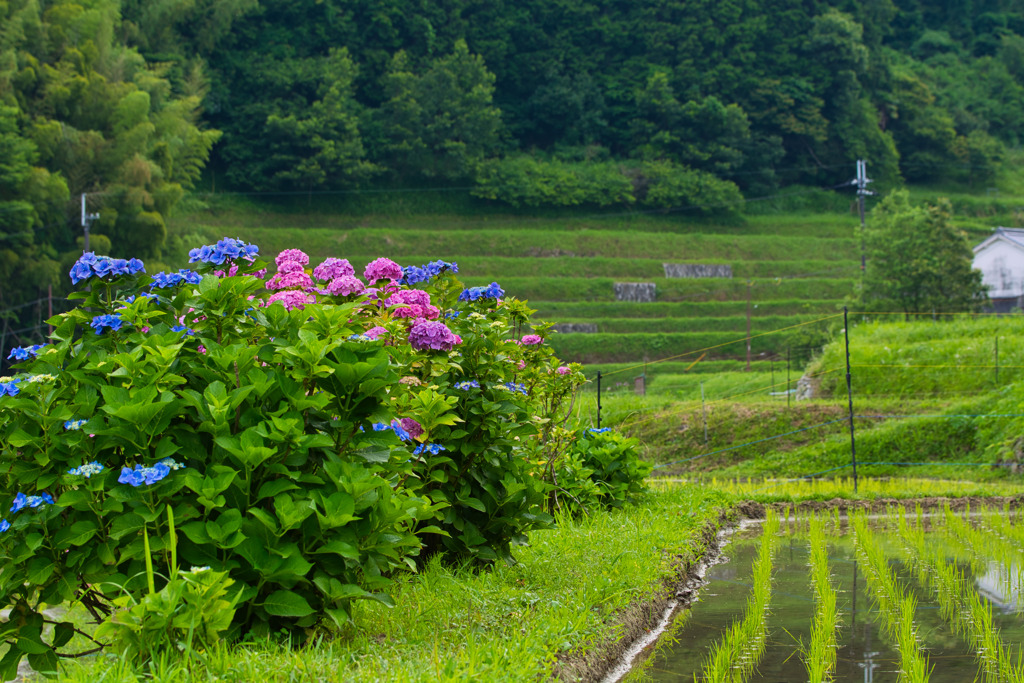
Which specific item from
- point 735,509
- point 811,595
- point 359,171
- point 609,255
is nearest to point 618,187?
point 609,255

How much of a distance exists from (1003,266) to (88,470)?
128ft

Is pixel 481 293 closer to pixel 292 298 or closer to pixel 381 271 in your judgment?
pixel 381 271

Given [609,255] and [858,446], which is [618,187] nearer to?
[609,255]

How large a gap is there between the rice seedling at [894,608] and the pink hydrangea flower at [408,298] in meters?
2.68

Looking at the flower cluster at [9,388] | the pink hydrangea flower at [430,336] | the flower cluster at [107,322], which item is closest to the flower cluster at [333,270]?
the pink hydrangea flower at [430,336]

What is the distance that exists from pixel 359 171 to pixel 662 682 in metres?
43.5

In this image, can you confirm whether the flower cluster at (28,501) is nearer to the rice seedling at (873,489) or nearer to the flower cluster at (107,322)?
the flower cluster at (107,322)

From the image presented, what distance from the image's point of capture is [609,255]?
4022 cm

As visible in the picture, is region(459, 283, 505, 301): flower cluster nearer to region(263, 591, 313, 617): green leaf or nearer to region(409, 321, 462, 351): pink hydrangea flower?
region(409, 321, 462, 351): pink hydrangea flower

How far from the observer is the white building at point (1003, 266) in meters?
35.4

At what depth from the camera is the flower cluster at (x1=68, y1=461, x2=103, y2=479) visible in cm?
300

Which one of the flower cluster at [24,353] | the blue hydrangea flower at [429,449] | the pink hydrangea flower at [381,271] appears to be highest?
the pink hydrangea flower at [381,271]

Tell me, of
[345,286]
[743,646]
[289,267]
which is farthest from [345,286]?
[743,646]

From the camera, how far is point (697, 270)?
3809cm
